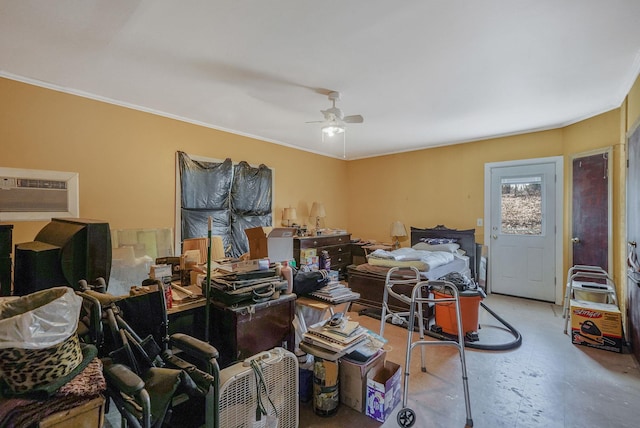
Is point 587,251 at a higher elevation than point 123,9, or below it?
below

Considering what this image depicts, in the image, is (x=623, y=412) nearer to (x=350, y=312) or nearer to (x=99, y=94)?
(x=350, y=312)

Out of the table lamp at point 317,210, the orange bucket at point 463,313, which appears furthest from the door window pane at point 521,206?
the table lamp at point 317,210

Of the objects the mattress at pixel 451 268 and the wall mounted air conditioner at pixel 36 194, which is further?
the mattress at pixel 451 268

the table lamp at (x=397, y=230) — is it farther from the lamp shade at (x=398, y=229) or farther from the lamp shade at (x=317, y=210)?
the lamp shade at (x=317, y=210)

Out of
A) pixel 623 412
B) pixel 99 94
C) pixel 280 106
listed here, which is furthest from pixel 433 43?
pixel 99 94

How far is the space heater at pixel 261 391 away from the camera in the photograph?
1467 mm

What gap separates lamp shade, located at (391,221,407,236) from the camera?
5.56m

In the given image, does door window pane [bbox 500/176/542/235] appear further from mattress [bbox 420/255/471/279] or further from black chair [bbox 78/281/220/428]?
black chair [bbox 78/281/220/428]

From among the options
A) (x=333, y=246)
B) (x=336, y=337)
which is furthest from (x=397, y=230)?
(x=336, y=337)

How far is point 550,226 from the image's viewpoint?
4230 mm

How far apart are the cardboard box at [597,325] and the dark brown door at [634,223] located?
11 centimetres

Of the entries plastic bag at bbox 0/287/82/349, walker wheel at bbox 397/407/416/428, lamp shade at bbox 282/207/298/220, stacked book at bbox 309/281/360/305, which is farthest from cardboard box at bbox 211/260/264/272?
lamp shade at bbox 282/207/298/220

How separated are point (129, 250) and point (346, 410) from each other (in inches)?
104

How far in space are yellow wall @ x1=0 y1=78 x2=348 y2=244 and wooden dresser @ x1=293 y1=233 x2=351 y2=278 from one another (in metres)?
1.69
